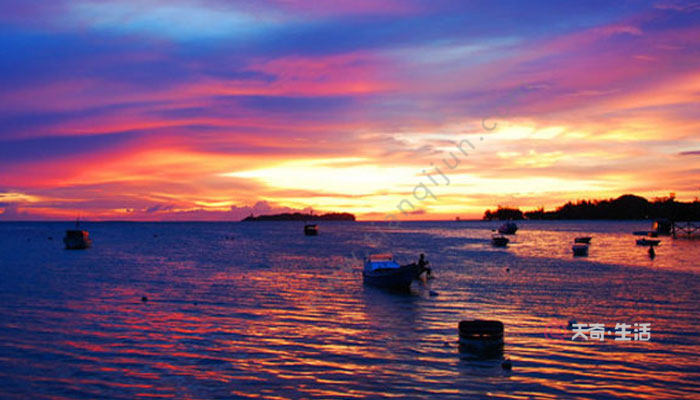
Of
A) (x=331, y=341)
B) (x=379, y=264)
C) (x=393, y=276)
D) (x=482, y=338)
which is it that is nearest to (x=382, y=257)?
(x=379, y=264)

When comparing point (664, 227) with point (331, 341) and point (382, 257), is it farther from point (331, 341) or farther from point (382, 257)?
point (331, 341)

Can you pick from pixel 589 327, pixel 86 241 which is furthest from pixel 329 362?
pixel 86 241

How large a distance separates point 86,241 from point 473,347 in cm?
11358

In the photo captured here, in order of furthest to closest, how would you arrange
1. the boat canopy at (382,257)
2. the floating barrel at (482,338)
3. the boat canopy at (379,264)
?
the boat canopy at (382,257), the boat canopy at (379,264), the floating barrel at (482,338)

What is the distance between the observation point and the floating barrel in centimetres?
2362

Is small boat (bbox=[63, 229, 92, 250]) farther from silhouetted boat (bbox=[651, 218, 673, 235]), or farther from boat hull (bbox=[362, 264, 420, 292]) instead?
silhouetted boat (bbox=[651, 218, 673, 235])

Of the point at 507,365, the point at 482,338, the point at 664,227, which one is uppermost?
the point at 664,227

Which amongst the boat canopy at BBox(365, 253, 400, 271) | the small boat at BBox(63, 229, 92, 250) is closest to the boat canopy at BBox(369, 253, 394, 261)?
the boat canopy at BBox(365, 253, 400, 271)

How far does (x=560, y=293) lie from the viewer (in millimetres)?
44531

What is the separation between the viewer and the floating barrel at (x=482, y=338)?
23.6 m

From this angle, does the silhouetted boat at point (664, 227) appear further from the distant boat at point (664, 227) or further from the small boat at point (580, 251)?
the small boat at point (580, 251)

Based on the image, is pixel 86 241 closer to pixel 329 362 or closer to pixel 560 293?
pixel 560 293

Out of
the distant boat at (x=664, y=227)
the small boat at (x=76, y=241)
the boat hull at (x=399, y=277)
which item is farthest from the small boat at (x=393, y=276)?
the distant boat at (x=664, y=227)

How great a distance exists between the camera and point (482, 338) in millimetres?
23688
